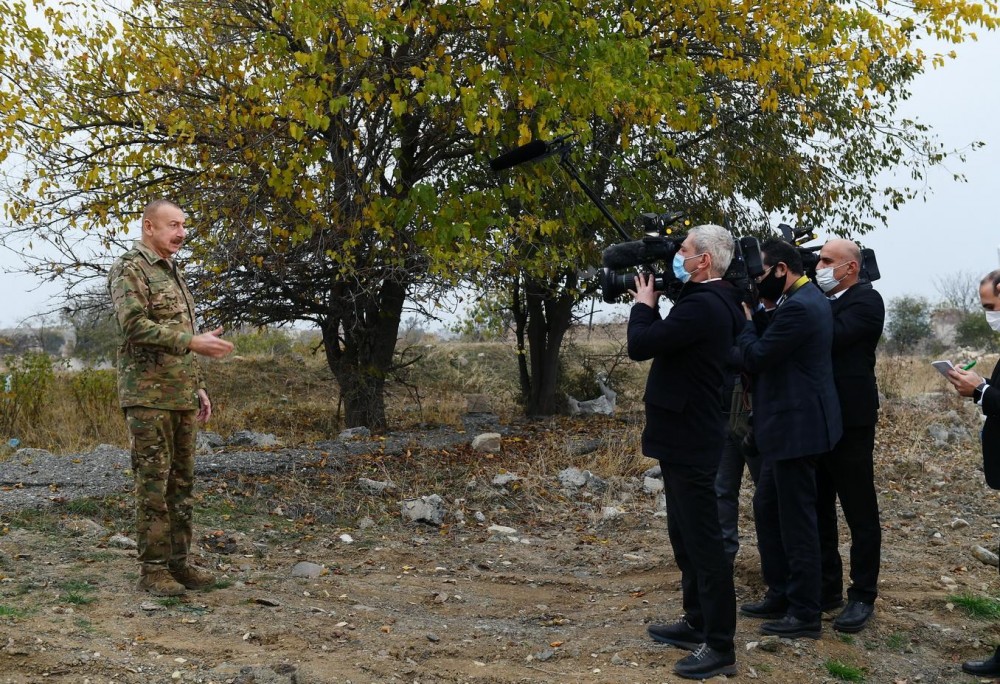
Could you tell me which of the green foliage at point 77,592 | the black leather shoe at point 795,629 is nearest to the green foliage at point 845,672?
the black leather shoe at point 795,629

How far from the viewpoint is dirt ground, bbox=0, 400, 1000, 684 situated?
4.55 metres

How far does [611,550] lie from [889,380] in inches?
397

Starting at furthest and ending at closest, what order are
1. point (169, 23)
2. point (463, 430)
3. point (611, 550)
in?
Answer: 1. point (463, 430)
2. point (169, 23)
3. point (611, 550)

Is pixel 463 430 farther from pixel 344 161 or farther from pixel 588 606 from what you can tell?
pixel 588 606

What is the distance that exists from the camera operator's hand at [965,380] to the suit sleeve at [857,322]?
1.89ft

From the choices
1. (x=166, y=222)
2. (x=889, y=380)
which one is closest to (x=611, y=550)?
(x=166, y=222)

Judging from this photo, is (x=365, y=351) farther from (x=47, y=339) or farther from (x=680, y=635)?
(x=47, y=339)

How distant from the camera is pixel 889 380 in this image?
15.8 meters

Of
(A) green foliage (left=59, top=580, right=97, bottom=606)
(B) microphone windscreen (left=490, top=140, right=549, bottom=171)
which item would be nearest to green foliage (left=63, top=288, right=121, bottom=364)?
(A) green foliage (left=59, top=580, right=97, bottom=606)

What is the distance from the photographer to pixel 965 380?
455 cm

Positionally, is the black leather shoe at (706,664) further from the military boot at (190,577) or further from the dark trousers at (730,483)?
the military boot at (190,577)

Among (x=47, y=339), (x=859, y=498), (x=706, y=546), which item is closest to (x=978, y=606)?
(x=859, y=498)

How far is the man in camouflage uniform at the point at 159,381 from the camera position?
5.07m

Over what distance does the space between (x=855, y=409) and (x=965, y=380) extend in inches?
26.2
